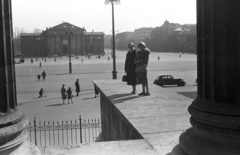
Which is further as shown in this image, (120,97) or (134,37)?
(134,37)

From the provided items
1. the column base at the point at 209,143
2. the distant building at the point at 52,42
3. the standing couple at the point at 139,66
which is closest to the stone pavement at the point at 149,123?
the standing couple at the point at 139,66

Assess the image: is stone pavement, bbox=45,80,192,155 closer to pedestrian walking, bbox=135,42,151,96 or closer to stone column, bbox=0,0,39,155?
pedestrian walking, bbox=135,42,151,96

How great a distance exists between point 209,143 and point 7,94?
67.4 inches

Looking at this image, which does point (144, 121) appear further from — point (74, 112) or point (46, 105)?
point (46, 105)

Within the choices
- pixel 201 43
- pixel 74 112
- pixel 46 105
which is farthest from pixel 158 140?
pixel 46 105

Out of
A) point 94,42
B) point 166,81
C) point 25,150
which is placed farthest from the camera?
point 94,42

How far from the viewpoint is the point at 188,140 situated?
2779mm

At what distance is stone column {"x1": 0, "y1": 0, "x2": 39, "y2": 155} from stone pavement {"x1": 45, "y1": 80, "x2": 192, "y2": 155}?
0.79 m

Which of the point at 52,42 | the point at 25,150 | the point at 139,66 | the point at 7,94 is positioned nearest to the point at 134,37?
the point at 52,42

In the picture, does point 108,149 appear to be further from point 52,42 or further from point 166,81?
point 52,42

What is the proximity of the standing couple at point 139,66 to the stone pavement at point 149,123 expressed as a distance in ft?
1.17

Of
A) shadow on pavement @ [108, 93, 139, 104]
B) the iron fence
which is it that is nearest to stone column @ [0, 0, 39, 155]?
shadow on pavement @ [108, 93, 139, 104]

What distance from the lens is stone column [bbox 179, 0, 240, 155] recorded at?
2.46 metres

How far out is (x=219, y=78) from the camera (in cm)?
254
